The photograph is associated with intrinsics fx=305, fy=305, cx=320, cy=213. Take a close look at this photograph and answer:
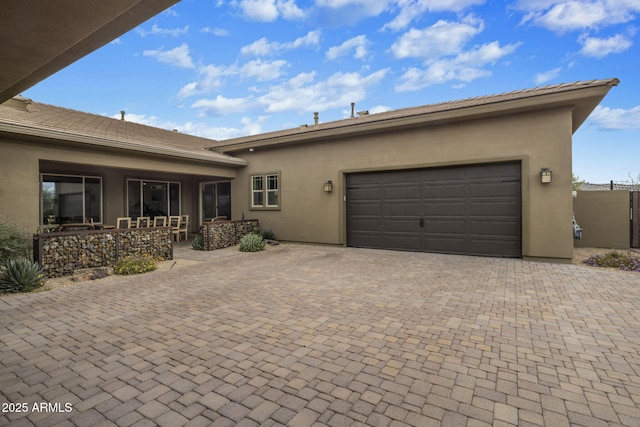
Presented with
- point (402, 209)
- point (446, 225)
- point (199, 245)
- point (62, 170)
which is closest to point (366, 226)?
point (402, 209)

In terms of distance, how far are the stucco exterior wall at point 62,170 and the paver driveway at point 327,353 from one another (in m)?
3.02

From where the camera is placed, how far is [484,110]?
25.2 feet

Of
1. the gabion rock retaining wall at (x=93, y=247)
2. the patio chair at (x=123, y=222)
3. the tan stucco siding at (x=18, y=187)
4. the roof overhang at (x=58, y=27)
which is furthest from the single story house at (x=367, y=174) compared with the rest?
the roof overhang at (x=58, y=27)

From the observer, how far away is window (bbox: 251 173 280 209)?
38.6 ft

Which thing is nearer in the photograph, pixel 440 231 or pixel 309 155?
pixel 440 231

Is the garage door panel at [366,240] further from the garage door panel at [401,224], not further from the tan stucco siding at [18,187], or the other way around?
the tan stucco siding at [18,187]

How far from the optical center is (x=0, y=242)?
232 inches

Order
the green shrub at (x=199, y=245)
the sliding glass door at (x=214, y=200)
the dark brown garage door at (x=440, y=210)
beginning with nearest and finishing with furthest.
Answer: the dark brown garage door at (x=440, y=210), the green shrub at (x=199, y=245), the sliding glass door at (x=214, y=200)

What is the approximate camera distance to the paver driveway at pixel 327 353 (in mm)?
2162

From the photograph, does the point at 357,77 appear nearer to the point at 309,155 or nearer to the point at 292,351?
the point at 309,155

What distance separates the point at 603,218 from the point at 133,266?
43.3 feet

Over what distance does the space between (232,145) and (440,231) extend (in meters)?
8.38

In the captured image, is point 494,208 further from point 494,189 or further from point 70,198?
point 70,198

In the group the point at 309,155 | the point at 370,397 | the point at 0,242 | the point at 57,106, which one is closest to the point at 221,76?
the point at 57,106
